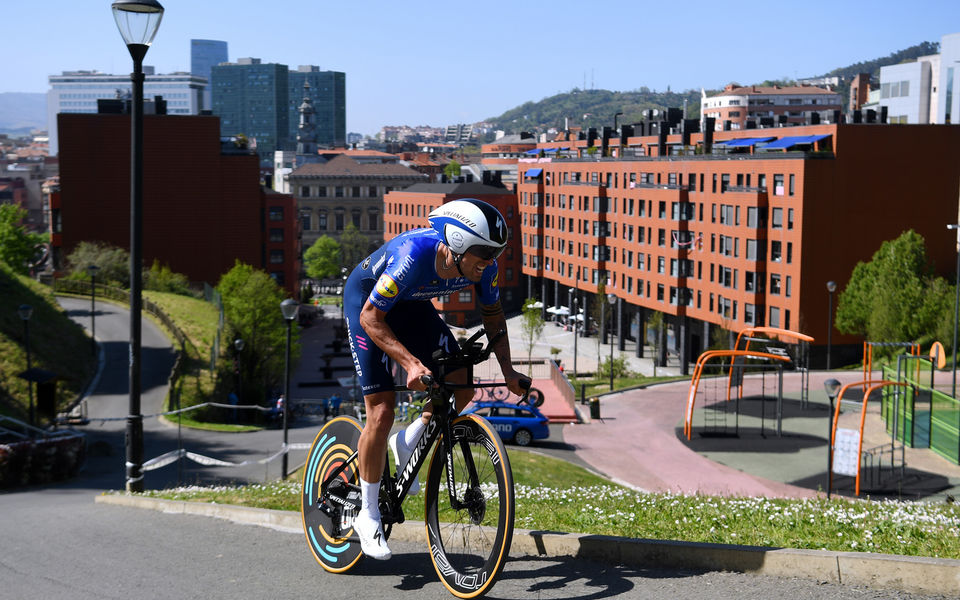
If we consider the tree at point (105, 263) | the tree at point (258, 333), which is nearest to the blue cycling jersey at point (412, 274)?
the tree at point (258, 333)

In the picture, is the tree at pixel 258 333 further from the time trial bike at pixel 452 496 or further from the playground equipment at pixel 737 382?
the time trial bike at pixel 452 496

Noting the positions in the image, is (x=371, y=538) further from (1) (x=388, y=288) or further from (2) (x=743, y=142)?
(2) (x=743, y=142)

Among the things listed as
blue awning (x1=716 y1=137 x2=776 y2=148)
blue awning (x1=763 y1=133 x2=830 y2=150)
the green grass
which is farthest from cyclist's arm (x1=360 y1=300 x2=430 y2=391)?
blue awning (x1=716 y1=137 x2=776 y2=148)

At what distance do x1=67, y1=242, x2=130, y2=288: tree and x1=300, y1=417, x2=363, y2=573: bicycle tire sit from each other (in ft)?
202

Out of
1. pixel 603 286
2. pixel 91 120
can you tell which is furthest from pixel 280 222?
pixel 603 286

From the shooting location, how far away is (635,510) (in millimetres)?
9797

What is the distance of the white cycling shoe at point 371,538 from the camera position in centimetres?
695

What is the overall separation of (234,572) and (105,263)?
2514 inches

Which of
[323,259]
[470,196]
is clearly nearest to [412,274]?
[470,196]

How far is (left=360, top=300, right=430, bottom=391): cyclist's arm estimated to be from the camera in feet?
21.0

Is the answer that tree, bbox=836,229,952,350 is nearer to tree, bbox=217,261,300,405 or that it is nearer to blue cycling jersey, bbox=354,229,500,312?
tree, bbox=217,261,300,405

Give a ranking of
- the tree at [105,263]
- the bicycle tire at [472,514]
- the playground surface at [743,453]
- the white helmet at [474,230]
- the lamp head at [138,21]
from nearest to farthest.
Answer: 1. the bicycle tire at [472,514]
2. the white helmet at [474,230]
3. the lamp head at [138,21]
4. the playground surface at [743,453]
5. the tree at [105,263]

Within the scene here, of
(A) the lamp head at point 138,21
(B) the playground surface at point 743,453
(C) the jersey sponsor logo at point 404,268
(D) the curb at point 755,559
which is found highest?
(A) the lamp head at point 138,21

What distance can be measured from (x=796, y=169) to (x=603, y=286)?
87.7ft
